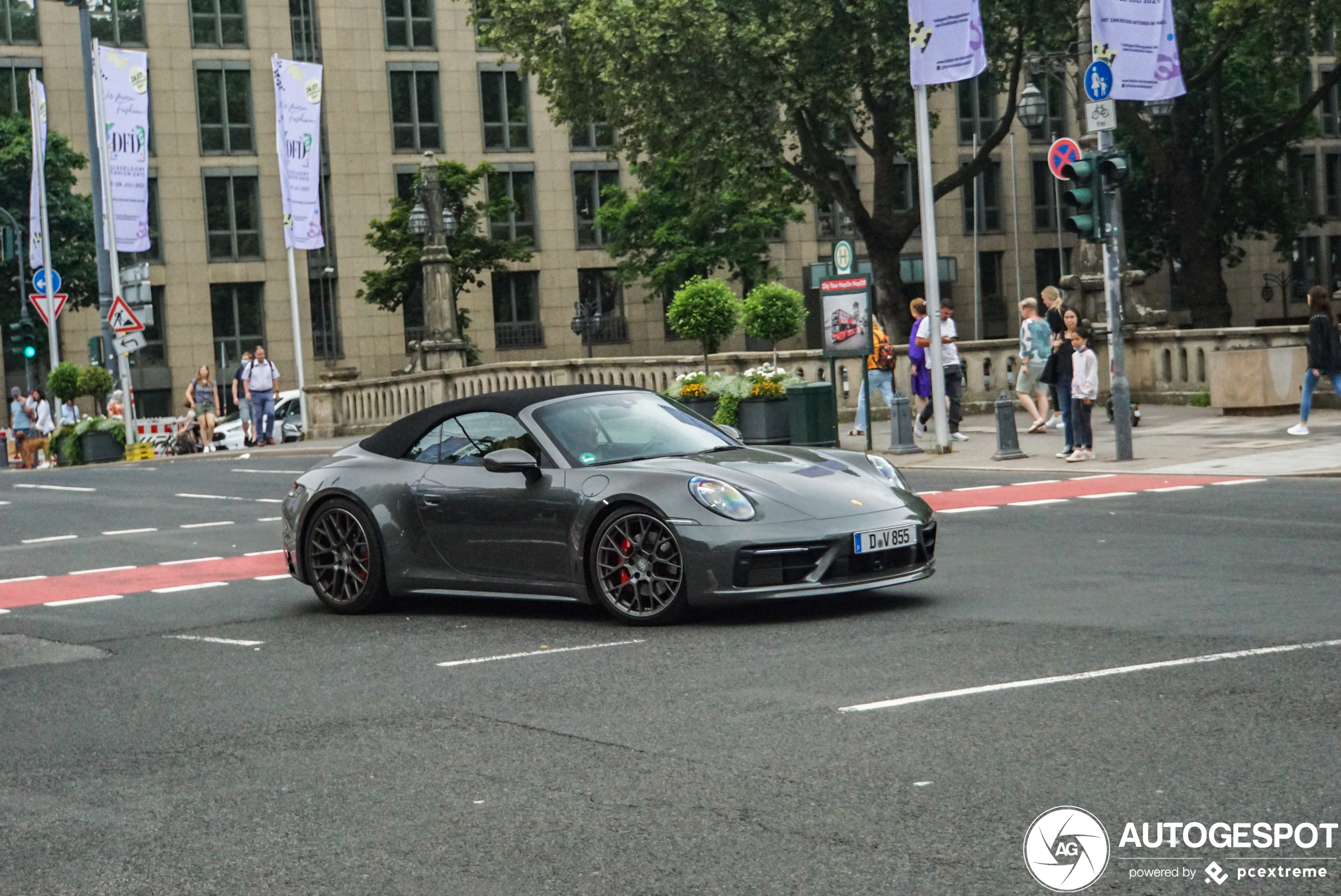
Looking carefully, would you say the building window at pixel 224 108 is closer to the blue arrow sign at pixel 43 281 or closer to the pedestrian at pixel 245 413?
the blue arrow sign at pixel 43 281

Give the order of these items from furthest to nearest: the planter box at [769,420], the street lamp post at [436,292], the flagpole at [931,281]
A: the street lamp post at [436,292] → the planter box at [769,420] → the flagpole at [931,281]

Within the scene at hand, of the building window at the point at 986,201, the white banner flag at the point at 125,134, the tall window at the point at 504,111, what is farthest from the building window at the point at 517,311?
the white banner flag at the point at 125,134

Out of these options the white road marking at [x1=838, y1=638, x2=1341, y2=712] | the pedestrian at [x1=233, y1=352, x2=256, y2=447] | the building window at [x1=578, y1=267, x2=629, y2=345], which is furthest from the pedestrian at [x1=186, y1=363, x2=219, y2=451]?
the white road marking at [x1=838, y1=638, x2=1341, y2=712]

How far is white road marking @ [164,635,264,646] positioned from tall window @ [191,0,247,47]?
177 feet

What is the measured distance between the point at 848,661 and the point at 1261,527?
5.97m

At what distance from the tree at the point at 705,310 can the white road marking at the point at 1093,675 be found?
20577 mm

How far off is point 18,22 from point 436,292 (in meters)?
25.1

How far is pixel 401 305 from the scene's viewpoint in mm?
58062

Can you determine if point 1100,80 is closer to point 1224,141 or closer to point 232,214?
point 1224,141

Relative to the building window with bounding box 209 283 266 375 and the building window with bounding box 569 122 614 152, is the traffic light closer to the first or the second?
the building window with bounding box 209 283 266 375

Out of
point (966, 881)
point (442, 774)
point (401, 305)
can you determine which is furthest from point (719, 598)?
point (401, 305)

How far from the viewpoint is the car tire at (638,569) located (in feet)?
31.8

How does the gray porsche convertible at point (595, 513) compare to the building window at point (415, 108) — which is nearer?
the gray porsche convertible at point (595, 513)

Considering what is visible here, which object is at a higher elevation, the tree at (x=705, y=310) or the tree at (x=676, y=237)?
the tree at (x=676, y=237)
